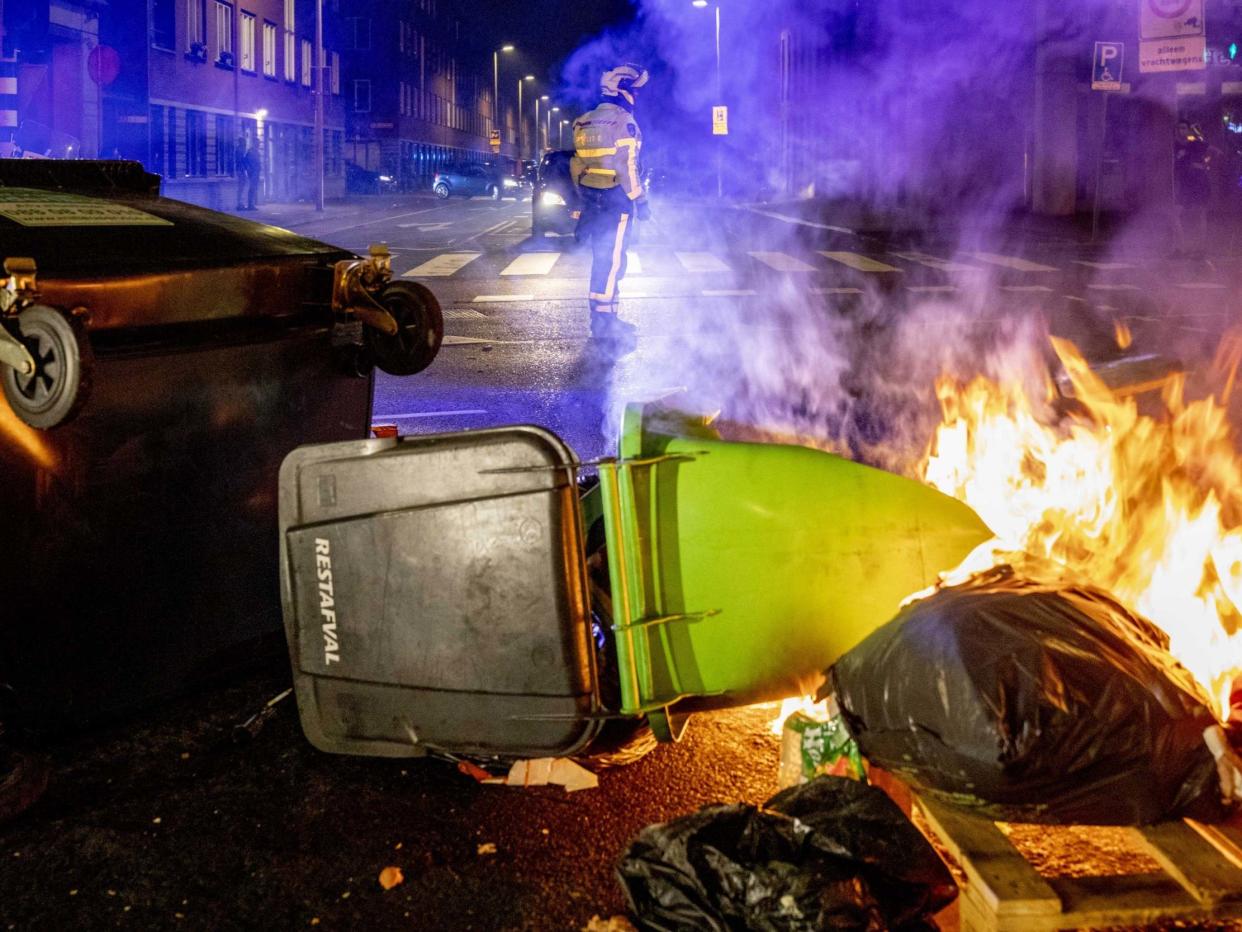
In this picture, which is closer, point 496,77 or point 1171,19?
point 1171,19

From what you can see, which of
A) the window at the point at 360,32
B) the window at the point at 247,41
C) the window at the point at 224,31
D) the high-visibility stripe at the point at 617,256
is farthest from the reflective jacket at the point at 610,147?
the window at the point at 360,32

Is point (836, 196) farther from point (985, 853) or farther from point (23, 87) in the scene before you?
point (985, 853)

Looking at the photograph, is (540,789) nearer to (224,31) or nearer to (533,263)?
(533,263)

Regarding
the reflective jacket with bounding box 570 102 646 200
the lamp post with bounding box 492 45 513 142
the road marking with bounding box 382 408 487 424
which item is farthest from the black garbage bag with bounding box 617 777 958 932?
the lamp post with bounding box 492 45 513 142

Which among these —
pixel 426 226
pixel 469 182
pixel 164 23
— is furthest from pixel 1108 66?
pixel 469 182

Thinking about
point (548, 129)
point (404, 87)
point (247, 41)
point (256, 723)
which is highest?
point (548, 129)

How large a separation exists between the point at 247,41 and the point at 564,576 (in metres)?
43.7

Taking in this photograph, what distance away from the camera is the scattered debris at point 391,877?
7.47 feet

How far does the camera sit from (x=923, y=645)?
2.17m

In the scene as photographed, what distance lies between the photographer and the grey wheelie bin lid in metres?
2.26

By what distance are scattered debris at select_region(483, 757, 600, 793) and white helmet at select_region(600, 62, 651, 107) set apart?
7.09m

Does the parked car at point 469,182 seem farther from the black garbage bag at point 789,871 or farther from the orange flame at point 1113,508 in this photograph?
the black garbage bag at point 789,871

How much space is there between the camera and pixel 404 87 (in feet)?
217

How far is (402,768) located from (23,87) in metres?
29.4
